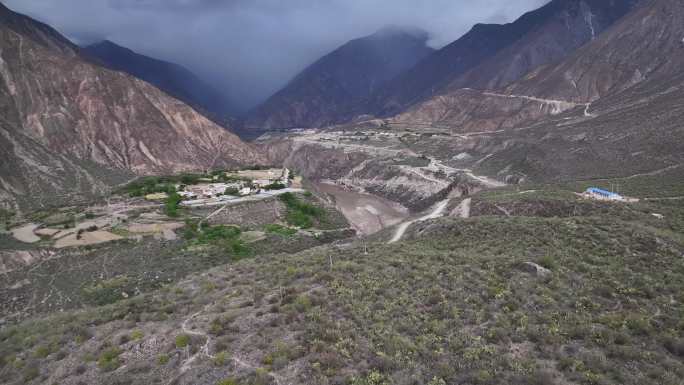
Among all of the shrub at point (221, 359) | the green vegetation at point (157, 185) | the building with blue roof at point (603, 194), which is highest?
the shrub at point (221, 359)

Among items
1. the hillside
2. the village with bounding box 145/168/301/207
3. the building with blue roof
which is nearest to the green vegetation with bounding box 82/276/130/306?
the hillside

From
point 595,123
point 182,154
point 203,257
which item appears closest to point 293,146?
point 182,154

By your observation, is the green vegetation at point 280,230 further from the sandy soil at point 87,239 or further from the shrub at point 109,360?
the shrub at point 109,360

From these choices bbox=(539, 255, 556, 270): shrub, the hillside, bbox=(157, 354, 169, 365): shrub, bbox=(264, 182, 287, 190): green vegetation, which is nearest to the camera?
the hillside

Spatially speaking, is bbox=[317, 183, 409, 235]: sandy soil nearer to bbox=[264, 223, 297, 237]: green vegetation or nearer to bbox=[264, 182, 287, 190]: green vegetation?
bbox=[264, 182, 287, 190]: green vegetation

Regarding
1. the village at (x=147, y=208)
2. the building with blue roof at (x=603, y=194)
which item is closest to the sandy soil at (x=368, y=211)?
the village at (x=147, y=208)

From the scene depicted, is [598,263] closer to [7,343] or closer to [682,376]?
[682,376]
